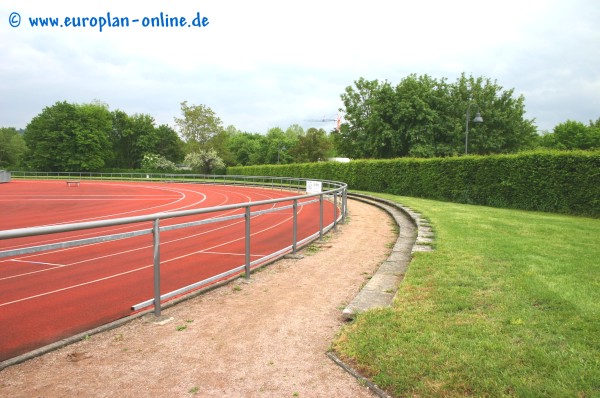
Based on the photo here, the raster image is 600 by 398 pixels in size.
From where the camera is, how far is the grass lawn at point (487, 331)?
3002mm

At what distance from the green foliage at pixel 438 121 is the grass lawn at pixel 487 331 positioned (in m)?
34.8

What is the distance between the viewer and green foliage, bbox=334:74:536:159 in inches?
1618

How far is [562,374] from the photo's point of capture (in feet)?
9.91

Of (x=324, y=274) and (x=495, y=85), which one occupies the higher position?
(x=495, y=85)

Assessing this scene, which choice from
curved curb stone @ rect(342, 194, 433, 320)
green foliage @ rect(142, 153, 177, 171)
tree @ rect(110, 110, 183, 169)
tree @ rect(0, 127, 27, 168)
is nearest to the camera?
curved curb stone @ rect(342, 194, 433, 320)

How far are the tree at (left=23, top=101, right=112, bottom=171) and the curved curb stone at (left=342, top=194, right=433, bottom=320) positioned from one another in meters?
73.8

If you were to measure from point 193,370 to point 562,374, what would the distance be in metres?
2.86

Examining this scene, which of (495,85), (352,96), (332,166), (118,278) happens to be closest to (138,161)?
(352,96)

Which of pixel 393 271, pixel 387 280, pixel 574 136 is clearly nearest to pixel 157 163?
pixel 574 136

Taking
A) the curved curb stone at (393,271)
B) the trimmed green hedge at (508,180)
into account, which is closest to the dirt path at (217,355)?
the curved curb stone at (393,271)

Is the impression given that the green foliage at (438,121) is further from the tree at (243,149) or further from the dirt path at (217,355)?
the tree at (243,149)

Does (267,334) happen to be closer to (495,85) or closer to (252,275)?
(252,275)

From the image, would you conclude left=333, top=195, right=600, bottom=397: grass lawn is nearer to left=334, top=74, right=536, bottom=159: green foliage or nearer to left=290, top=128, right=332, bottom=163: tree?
left=334, top=74, right=536, bottom=159: green foliage

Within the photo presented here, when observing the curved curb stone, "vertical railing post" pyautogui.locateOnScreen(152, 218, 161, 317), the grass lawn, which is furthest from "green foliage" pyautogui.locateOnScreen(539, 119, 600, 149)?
"vertical railing post" pyautogui.locateOnScreen(152, 218, 161, 317)
